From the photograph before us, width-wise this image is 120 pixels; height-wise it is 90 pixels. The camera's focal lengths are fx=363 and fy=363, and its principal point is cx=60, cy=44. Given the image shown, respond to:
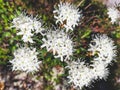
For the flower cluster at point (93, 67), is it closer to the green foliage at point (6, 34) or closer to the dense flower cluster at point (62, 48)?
the dense flower cluster at point (62, 48)

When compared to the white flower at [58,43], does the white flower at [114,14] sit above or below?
above

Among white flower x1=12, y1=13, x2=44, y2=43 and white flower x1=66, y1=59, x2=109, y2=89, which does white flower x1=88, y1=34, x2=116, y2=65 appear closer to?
white flower x1=66, y1=59, x2=109, y2=89

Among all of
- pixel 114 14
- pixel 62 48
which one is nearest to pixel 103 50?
pixel 62 48

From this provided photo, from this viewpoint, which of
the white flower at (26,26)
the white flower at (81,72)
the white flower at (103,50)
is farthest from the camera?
the white flower at (103,50)

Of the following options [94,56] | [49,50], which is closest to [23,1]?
[49,50]

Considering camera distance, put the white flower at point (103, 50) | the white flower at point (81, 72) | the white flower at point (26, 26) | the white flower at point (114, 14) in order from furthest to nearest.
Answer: the white flower at point (114, 14) < the white flower at point (103, 50) < the white flower at point (81, 72) < the white flower at point (26, 26)

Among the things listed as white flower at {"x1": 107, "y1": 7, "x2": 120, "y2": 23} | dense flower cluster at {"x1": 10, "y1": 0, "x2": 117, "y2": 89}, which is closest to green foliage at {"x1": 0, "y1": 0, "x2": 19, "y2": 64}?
dense flower cluster at {"x1": 10, "y1": 0, "x2": 117, "y2": 89}

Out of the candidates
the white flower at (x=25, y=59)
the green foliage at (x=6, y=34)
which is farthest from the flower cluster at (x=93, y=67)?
the green foliage at (x=6, y=34)

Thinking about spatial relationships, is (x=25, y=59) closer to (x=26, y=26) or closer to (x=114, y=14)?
(x=26, y=26)

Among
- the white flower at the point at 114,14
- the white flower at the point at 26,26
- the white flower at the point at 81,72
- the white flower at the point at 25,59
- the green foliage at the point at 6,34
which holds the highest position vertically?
the white flower at the point at 114,14
